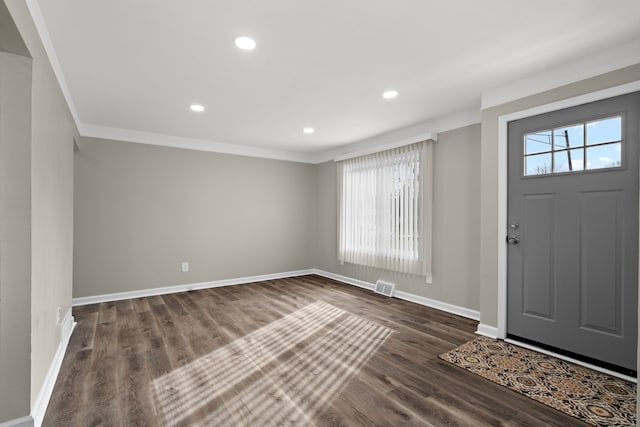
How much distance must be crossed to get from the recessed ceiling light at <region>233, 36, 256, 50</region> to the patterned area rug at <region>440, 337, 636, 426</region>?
117 inches

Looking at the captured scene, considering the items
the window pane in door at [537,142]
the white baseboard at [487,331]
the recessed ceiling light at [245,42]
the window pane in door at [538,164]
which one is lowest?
the white baseboard at [487,331]

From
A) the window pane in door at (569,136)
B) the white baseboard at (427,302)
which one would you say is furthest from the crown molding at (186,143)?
the window pane in door at (569,136)

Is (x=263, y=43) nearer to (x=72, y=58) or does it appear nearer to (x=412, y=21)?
(x=412, y=21)

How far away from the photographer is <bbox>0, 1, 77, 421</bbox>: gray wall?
1.60 meters

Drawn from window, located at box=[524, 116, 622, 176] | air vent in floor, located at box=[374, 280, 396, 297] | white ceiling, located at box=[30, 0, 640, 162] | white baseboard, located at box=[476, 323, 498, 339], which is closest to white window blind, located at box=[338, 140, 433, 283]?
air vent in floor, located at box=[374, 280, 396, 297]

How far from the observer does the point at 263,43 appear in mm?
2191

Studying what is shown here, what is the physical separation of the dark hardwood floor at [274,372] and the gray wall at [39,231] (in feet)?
1.02

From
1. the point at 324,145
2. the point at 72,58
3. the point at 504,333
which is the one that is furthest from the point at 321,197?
the point at 72,58

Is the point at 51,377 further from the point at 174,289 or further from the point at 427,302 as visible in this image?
the point at 427,302

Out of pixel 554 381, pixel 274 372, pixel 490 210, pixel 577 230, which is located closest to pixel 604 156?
pixel 577 230

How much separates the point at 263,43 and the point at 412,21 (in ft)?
3.46

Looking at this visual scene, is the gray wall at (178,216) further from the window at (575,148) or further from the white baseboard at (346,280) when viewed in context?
the window at (575,148)

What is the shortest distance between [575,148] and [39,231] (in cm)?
406

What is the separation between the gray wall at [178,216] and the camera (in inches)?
162
